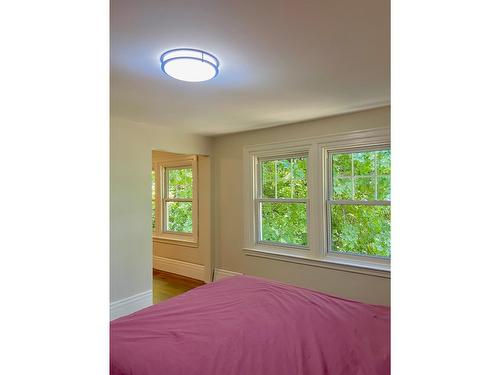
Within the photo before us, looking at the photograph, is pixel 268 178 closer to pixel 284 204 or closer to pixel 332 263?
pixel 284 204

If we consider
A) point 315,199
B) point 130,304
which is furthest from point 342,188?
point 130,304

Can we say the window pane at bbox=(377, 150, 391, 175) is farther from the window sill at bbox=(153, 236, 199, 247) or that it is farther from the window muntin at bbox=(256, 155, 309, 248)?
the window sill at bbox=(153, 236, 199, 247)

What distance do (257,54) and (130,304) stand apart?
3.20m

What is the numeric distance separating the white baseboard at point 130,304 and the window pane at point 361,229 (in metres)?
2.44

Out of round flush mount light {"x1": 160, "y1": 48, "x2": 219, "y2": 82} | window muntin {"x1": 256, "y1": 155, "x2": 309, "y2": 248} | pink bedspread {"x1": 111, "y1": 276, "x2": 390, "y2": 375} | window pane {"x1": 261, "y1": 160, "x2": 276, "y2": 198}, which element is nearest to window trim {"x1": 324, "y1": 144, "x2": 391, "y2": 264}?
window muntin {"x1": 256, "y1": 155, "x2": 309, "y2": 248}

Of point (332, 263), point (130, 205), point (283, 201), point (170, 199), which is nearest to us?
point (332, 263)

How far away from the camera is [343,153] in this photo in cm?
351

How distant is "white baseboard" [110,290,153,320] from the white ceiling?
2202 millimetres

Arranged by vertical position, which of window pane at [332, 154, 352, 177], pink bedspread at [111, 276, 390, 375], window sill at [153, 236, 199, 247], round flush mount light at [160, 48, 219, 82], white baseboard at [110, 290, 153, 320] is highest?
round flush mount light at [160, 48, 219, 82]

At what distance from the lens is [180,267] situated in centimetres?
511

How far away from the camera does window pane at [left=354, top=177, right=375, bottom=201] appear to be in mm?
3316
